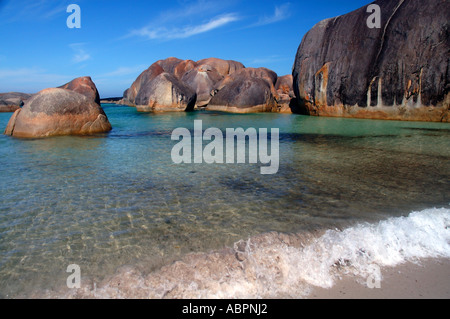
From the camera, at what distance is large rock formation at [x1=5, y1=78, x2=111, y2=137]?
8.16 metres

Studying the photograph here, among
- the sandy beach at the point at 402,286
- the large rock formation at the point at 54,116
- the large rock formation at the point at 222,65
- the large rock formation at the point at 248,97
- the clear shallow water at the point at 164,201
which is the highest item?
the large rock formation at the point at 222,65

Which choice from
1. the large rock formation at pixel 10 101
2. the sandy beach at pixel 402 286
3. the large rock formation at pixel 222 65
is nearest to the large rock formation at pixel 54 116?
the sandy beach at pixel 402 286

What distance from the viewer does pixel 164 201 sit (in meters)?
3.31

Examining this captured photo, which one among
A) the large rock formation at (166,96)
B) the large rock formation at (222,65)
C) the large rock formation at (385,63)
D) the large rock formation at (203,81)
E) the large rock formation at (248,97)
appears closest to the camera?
the large rock formation at (385,63)

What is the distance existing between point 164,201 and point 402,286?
7.46ft

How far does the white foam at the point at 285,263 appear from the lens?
190 cm

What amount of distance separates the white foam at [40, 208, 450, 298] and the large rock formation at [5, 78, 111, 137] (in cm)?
756

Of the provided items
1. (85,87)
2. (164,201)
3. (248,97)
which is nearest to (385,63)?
(248,97)

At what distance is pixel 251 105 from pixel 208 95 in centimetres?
811

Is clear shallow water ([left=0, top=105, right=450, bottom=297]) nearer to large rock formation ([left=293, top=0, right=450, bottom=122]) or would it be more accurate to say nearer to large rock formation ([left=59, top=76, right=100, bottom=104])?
large rock formation ([left=293, top=0, right=450, bottom=122])

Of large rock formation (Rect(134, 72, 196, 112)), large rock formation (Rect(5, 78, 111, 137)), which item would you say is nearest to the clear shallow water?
large rock formation (Rect(5, 78, 111, 137))

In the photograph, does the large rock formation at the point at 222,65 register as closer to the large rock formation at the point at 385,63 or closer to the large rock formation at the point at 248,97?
the large rock formation at the point at 248,97

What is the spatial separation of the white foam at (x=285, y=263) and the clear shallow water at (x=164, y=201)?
0.46 feet
